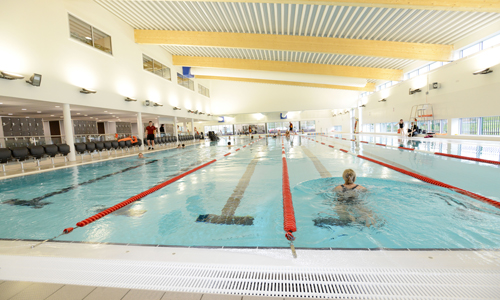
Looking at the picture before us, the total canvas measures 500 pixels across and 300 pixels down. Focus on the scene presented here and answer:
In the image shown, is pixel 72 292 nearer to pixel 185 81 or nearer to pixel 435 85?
pixel 435 85

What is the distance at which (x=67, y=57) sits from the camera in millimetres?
7844

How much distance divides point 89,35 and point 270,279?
11.0 metres

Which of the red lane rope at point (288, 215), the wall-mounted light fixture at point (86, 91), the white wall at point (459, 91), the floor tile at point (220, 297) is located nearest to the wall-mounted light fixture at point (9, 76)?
the wall-mounted light fixture at point (86, 91)

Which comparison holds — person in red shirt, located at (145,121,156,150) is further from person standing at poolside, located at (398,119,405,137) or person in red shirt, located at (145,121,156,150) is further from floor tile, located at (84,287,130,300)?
person standing at poolside, located at (398,119,405,137)

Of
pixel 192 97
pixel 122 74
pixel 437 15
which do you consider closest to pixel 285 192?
pixel 437 15

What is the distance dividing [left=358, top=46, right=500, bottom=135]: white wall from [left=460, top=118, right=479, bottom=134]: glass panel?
1.58ft

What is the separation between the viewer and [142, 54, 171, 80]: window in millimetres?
12742

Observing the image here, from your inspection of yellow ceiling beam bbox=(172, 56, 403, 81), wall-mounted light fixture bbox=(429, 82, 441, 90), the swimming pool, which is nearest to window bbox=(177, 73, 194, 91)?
yellow ceiling beam bbox=(172, 56, 403, 81)

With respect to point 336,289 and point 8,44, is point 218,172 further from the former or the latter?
point 8,44

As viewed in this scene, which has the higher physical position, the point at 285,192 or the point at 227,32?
the point at 227,32

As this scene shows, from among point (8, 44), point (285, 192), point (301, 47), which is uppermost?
point (301, 47)

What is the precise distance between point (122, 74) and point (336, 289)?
1202 centimetres

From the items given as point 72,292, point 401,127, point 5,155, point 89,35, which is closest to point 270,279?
point 72,292

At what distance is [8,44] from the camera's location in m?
6.09
